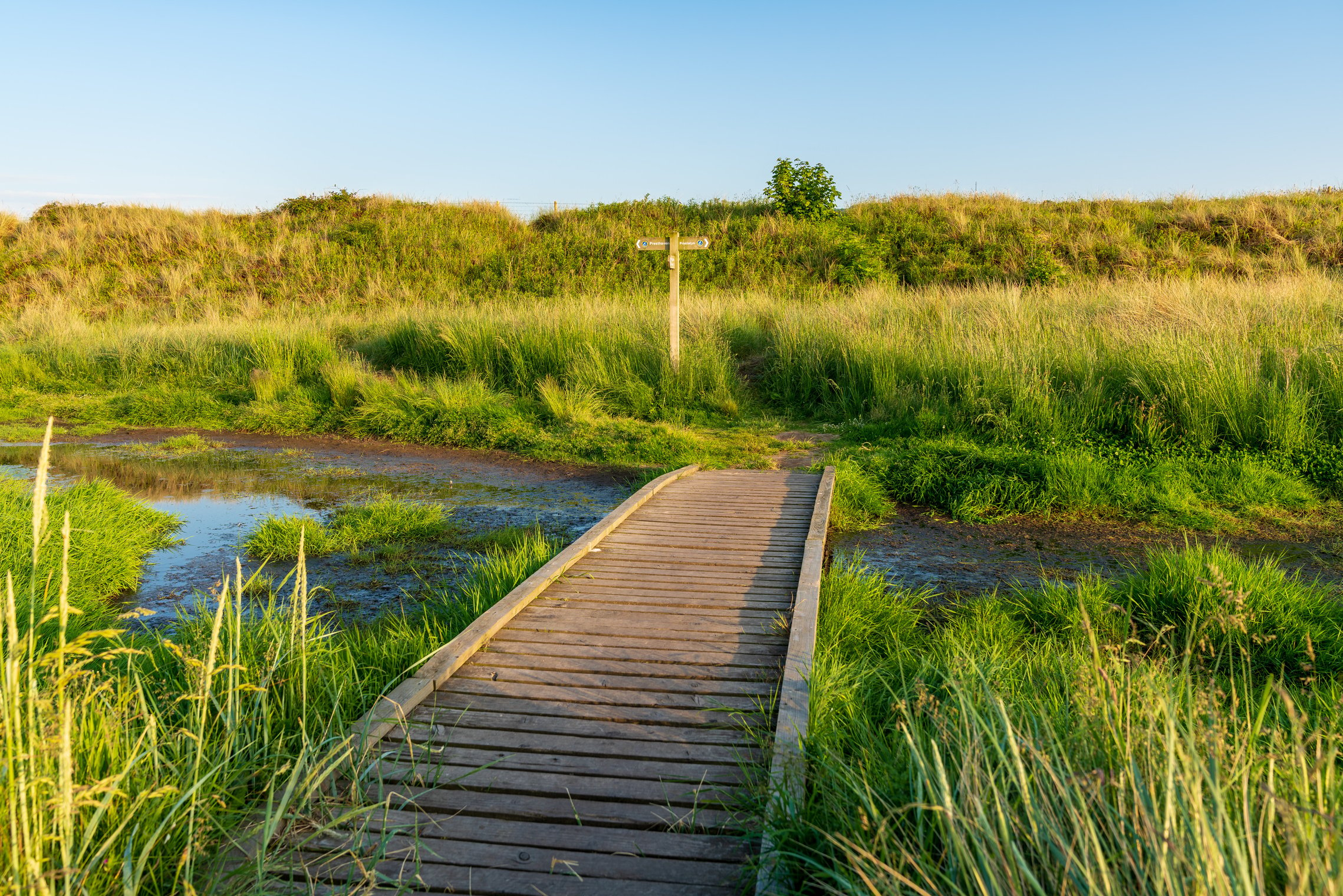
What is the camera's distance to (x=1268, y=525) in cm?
717

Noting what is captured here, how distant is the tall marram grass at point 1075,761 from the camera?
1.72 m

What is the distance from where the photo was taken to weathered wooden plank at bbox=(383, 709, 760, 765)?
3111 mm

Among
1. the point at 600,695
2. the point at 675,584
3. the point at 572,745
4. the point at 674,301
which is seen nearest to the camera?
the point at 572,745

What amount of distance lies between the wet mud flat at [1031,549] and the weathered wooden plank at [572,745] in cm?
308

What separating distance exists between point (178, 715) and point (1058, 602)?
175 inches

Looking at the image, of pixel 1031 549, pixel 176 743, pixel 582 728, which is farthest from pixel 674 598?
pixel 1031 549

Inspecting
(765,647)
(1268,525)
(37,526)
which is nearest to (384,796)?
(37,526)

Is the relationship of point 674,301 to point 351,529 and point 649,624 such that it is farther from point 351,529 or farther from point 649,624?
point 649,624

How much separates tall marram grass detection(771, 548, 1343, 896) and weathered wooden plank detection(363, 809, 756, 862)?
0.72ft

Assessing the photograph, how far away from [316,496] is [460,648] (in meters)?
5.51

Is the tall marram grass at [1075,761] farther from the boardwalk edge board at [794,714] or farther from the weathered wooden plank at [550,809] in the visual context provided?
the weathered wooden plank at [550,809]

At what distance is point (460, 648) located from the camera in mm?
3902

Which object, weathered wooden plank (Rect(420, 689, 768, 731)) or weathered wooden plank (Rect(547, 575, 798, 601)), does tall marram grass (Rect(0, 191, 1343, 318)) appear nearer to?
weathered wooden plank (Rect(547, 575, 798, 601))

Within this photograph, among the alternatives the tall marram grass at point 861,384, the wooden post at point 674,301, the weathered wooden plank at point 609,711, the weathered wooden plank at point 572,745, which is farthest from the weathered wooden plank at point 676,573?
the wooden post at point 674,301
